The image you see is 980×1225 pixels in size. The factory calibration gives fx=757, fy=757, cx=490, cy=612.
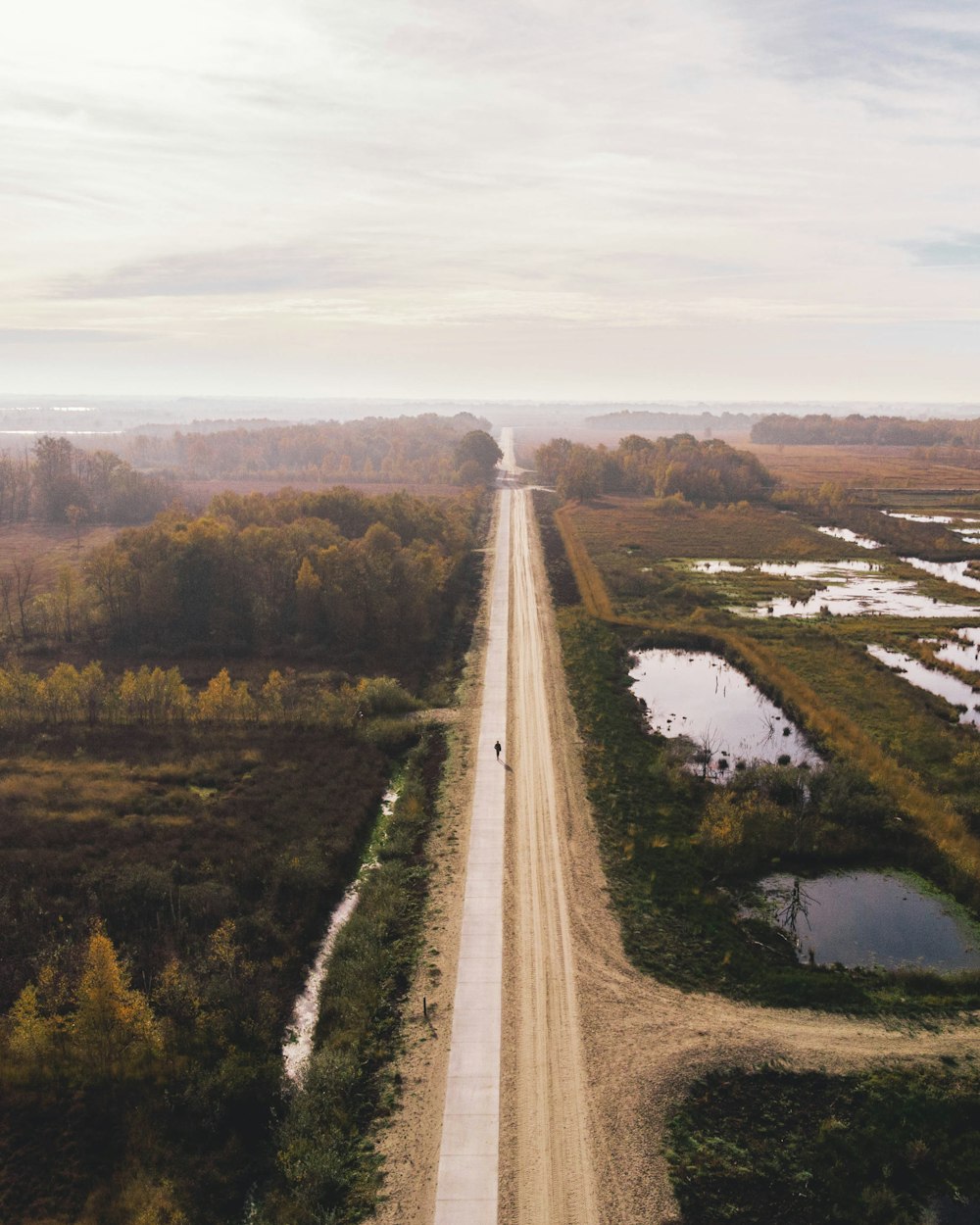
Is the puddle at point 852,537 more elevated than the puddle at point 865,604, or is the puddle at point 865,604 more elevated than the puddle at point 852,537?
the puddle at point 852,537

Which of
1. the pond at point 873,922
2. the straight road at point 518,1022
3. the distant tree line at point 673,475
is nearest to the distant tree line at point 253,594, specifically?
the straight road at point 518,1022

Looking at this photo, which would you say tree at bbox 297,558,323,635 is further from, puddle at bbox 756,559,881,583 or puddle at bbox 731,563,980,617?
puddle at bbox 756,559,881,583

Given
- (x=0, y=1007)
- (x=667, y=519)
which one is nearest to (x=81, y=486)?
(x=667, y=519)

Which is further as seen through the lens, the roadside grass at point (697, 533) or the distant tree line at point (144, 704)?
the roadside grass at point (697, 533)

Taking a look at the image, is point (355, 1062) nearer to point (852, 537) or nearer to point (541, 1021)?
point (541, 1021)

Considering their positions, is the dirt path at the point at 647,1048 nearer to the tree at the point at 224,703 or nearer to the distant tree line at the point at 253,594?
the tree at the point at 224,703

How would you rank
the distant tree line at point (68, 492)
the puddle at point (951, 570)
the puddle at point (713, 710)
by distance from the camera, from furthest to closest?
the distant tree line at point (68, 492), the puddle at point (951, 570), the puddle at point (713, 710)
